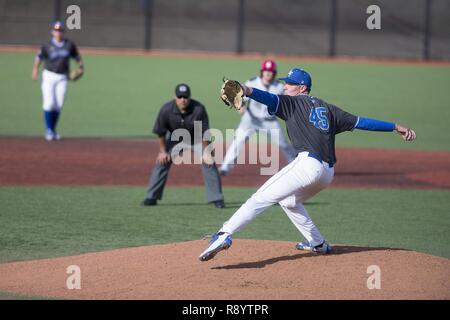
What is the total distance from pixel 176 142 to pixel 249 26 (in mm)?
28212

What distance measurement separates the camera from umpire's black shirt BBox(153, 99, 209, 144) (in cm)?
1163

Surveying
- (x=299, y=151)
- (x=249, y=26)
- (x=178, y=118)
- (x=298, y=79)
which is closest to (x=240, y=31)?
(x=249, y=26)

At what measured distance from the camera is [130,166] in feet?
49.9

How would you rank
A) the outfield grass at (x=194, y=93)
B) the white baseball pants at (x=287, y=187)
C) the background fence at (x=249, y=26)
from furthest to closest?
the background fence at (x=249, y=26) < the outfield grass at (x=194, y=93) < the white baseball pants at (x=287, y=187)

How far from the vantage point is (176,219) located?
37.3ft

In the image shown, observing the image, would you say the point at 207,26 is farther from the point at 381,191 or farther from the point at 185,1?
the point at 381,191

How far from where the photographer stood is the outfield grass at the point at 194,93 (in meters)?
20.0

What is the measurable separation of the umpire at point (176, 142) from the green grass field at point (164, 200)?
234mm

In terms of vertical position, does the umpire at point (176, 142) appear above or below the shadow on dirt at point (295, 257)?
above

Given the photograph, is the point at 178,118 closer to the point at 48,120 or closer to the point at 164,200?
the point at 164,200

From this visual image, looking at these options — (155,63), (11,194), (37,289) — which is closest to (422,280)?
(37,289)

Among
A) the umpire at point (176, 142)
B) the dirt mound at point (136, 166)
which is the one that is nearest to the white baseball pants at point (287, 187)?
the umpire at point (176, 142)

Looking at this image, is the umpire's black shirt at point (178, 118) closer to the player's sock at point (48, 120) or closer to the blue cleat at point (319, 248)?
the blue cleat at point (319, 248)

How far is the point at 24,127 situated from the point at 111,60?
13157 mm
